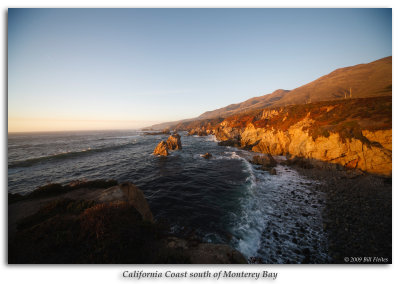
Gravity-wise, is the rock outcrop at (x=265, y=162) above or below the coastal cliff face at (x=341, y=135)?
below

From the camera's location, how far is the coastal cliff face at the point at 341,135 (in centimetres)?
1371

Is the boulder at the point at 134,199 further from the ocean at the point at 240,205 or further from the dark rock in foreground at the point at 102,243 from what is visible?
the ocean at the point at 240,205

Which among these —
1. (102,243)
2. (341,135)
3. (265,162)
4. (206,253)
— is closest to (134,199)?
(102,243)

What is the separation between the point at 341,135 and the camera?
1648cm

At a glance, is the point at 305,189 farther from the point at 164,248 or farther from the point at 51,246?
the point at 51,246

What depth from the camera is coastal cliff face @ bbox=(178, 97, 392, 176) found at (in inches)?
540

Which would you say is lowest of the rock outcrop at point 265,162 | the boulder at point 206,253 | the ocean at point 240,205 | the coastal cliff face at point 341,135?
the ocean at point 240,205

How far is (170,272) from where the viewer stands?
175 inches

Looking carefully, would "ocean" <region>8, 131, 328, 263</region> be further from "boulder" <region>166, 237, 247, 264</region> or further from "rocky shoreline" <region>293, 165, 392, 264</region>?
"boulder" <region>166, 237, 247, 264</region>

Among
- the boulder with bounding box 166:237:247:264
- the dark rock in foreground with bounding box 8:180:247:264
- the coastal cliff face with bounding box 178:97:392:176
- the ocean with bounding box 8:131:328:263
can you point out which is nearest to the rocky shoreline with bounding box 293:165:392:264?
the ocean with bounding box 8:131:328:263

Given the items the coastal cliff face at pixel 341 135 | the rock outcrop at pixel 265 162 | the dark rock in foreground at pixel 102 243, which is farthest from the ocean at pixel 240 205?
the coastal cliff face at pixel 341 135

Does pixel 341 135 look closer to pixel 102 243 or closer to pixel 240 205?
pixel 240 205
